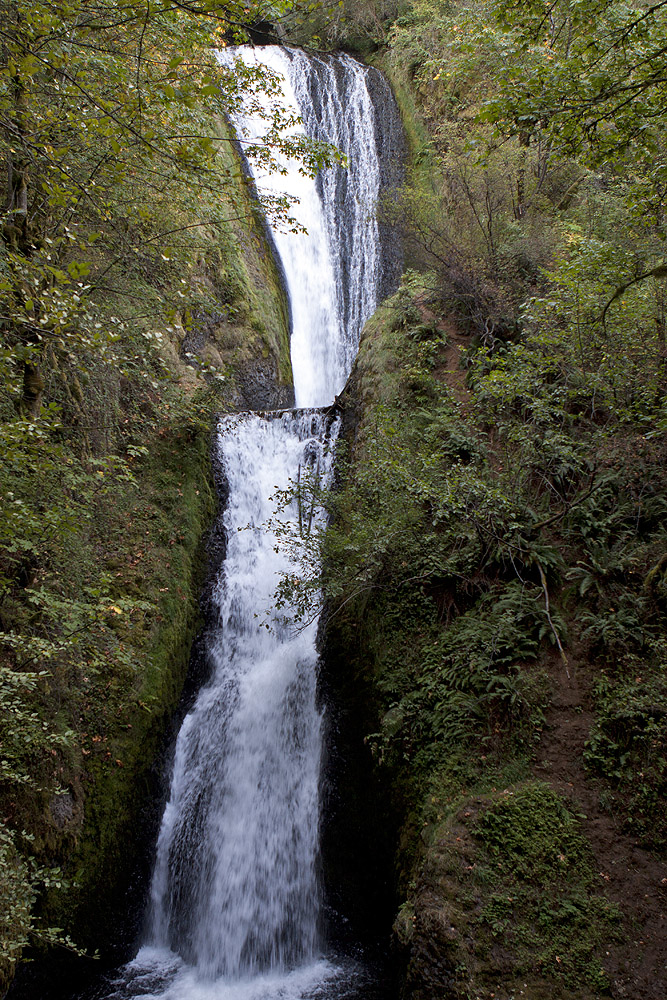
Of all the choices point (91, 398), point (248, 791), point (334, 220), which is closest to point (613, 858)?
point (248, 791)

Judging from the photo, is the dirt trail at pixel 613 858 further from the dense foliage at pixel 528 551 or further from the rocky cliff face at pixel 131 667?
the rocky cliff face at pixel 131 667

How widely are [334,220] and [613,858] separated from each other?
16.7 meters

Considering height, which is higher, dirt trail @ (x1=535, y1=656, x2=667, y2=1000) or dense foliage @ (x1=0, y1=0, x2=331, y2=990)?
dense foliage @ (x1=0, y1=0, x2=331, y2=990)

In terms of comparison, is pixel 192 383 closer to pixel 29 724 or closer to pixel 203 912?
pixel 29 724

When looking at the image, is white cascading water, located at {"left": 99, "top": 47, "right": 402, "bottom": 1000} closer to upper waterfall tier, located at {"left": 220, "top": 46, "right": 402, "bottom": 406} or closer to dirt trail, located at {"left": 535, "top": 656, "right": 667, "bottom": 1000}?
dirt trail, located at {"left": 535, "top": 656, "right": 667, "bottom": 1000}

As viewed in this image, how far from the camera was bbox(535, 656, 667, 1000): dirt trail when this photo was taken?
3664 mm

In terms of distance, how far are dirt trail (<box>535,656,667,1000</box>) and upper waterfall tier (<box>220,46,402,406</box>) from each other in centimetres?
1051

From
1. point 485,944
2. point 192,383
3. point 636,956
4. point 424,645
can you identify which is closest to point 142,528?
point 192,383

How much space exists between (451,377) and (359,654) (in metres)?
5.30

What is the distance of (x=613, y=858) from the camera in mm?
4219

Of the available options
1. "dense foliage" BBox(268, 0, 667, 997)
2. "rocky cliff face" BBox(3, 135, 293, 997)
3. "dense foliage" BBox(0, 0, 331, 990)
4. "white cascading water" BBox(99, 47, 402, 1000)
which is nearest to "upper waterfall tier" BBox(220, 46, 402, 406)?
"rocky cliff face" BBox(3, 135, 293, 997)

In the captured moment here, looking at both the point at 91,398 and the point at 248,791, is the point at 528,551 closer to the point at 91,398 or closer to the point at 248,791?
the point at 248,791

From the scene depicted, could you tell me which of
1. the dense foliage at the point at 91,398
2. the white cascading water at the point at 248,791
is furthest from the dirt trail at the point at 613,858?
the dense foliage at the point at 91,398

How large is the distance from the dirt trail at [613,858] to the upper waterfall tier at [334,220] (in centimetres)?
1051
